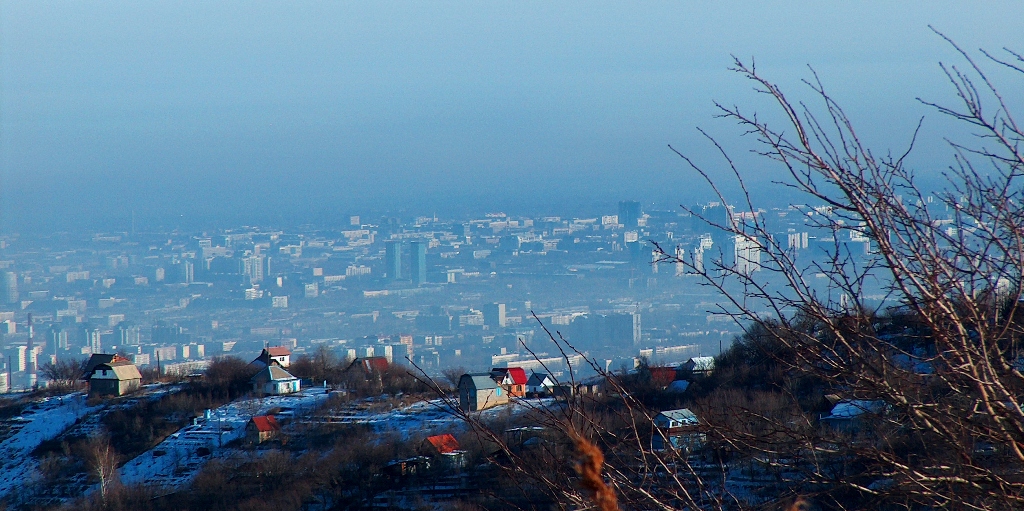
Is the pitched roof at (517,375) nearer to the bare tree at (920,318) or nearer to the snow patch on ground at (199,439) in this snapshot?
the snow patch on ground at (199,439)

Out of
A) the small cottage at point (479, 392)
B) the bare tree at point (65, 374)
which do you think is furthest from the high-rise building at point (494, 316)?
the small cottage at point (479, 392)

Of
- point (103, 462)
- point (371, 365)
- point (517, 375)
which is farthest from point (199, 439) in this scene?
point (517, 375)

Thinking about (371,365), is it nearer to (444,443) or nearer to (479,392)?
(479,392)

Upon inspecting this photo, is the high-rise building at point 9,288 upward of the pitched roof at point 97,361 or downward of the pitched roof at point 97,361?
downward

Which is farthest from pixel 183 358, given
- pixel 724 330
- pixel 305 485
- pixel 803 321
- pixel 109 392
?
pixel 803 321

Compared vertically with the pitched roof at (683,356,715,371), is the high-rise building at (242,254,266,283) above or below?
below

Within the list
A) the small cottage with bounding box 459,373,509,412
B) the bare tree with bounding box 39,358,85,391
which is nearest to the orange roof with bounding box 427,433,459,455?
the small cottage with bounding box 459,373,509,412

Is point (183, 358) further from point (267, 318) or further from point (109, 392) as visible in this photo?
point (109, 392)

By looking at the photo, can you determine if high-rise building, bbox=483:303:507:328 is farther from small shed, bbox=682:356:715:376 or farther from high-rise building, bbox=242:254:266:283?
small shed, bbox=682:356:715:376
